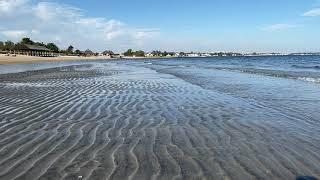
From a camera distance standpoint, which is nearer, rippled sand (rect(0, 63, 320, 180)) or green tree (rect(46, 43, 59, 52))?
rippled sand (rect(0, 63, 320, 180))

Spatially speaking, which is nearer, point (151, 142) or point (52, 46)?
point (151, 142)

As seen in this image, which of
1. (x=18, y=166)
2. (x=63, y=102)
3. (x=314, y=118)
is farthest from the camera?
(x=63, y=102)

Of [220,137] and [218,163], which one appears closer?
[218,163]

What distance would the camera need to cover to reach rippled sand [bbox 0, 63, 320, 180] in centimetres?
597

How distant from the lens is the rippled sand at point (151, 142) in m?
5.97

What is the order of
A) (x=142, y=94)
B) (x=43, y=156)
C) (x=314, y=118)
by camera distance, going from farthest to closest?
1. (x=142, y=94)
2. (x=314, y=118)
3. (x=43, y=156)

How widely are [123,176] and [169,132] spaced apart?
3.40m

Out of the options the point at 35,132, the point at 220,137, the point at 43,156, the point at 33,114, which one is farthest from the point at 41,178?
the point at 33,114

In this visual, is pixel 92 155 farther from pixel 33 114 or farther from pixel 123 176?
pixel 33 114

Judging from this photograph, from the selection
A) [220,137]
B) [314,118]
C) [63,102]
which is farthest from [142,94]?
[220,137]

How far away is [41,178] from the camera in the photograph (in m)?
5.54

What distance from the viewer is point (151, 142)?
7902 millimetres

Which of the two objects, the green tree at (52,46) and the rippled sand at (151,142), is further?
the green tree at (52,46)

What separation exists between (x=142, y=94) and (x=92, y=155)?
1049 centimetres
